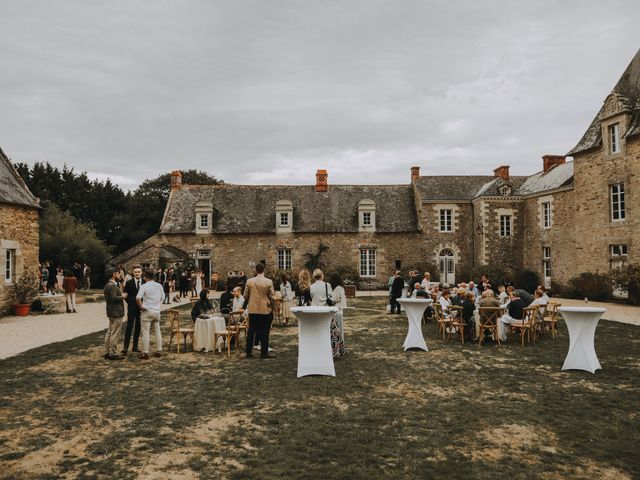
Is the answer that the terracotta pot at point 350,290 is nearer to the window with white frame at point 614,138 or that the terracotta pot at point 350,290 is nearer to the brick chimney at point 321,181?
the brick chimney at point 321,181

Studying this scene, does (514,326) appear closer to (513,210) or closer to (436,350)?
(436,350)

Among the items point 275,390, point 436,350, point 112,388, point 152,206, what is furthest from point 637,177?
point 152,206

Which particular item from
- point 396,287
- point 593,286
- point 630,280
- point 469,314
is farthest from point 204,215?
point 630,280

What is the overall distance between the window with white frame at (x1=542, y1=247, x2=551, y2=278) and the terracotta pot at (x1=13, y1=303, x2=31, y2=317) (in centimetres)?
2194

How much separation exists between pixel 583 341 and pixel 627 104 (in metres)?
14.9

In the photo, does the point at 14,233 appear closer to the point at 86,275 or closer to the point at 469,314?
the point at 86,275

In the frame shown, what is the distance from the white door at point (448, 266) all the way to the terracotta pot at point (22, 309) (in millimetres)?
20376

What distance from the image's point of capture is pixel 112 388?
656cm

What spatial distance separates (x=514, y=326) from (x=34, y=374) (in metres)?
8.93

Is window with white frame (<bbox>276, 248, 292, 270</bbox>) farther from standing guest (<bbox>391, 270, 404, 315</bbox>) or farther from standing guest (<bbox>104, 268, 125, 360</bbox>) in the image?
standing guest (<bbox>104, 268, 125, 360</bbox>)

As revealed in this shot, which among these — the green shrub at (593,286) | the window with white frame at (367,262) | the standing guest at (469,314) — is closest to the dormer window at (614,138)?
the green shrub at (593,286)

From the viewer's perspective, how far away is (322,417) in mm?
5305

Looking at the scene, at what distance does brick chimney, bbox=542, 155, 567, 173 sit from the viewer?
25628 mm

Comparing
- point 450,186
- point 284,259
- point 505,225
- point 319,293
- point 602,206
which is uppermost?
point 450,186
